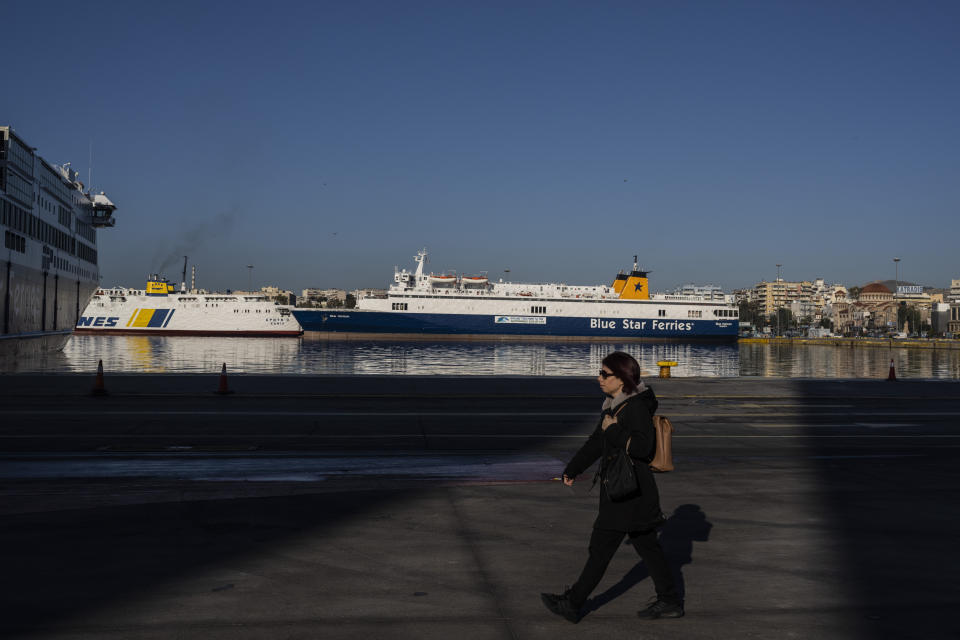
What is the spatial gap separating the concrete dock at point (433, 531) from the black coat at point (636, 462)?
704mm

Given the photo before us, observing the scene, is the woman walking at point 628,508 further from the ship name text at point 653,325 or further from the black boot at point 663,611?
the ship name text at point 653,325

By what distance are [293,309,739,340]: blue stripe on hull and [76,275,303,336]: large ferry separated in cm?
606

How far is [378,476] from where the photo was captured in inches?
405

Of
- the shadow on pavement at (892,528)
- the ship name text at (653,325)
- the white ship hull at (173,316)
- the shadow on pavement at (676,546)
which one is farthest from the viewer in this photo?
the ship name text at (653,325)

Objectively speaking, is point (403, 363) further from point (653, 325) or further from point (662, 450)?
point (653, 325)

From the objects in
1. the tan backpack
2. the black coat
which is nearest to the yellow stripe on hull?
the black coat

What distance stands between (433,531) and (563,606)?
2.47 metres

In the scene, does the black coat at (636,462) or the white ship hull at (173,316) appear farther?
the white ship hull at (173,316)

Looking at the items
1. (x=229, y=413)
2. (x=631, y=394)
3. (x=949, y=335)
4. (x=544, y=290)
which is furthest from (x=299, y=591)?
(x=949, y=335)

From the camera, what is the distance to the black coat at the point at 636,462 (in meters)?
4.87

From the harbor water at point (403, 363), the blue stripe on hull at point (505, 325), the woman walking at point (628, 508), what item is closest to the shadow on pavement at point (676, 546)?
the woman walking at point (628, 508)

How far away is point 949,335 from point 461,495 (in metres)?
222

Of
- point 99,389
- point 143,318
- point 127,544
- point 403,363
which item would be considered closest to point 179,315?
point 143,318

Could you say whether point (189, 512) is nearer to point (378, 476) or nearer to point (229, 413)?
point (378, 476)
